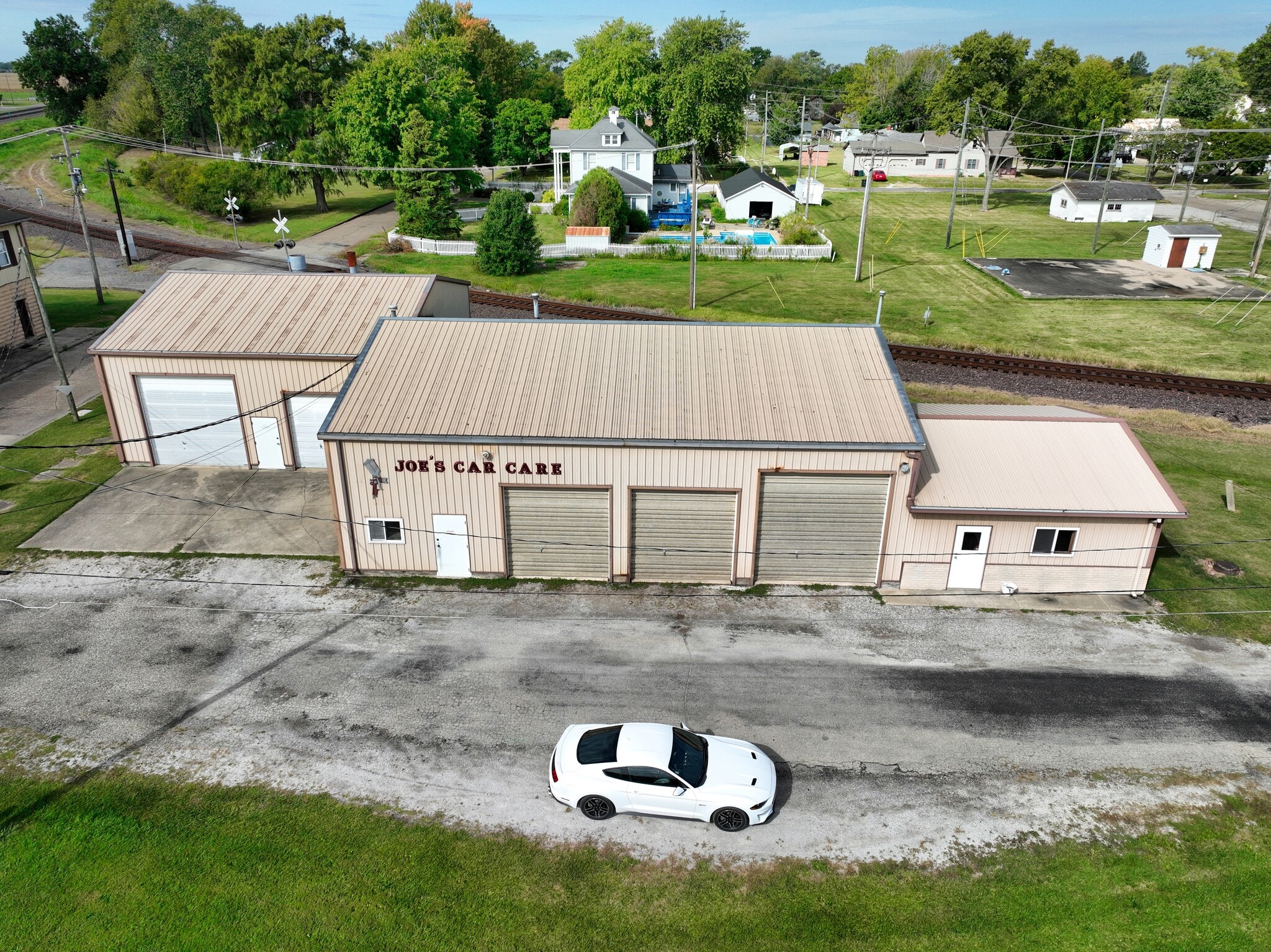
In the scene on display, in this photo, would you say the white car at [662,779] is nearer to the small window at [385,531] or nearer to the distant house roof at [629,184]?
the small window at [385,531]

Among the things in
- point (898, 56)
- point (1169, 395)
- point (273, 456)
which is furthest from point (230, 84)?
point (898, 56)

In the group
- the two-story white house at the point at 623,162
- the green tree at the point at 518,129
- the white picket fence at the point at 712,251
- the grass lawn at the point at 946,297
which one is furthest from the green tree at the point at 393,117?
the green tree at the point at 518,129

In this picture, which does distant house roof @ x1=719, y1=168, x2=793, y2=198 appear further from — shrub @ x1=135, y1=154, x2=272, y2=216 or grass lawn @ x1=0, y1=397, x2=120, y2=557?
grass lawn @ x1=0, y1=397, x2=120, y2=557

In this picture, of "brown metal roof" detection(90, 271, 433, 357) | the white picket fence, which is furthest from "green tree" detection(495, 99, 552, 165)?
"brown metal roof" detection(90, 271, 433, 357)

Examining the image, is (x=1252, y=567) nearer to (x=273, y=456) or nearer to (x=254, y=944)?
(x=254, y=944)

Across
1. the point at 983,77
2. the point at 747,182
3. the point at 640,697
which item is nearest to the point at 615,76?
the point at 747,182

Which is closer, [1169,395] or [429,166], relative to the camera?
[1169,395]

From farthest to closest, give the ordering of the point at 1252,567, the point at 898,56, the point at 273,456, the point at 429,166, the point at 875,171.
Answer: the point at 898,56 < the point at 875,171 < the point at 429,166 < the point at 273,456 < the point at 1252,567
